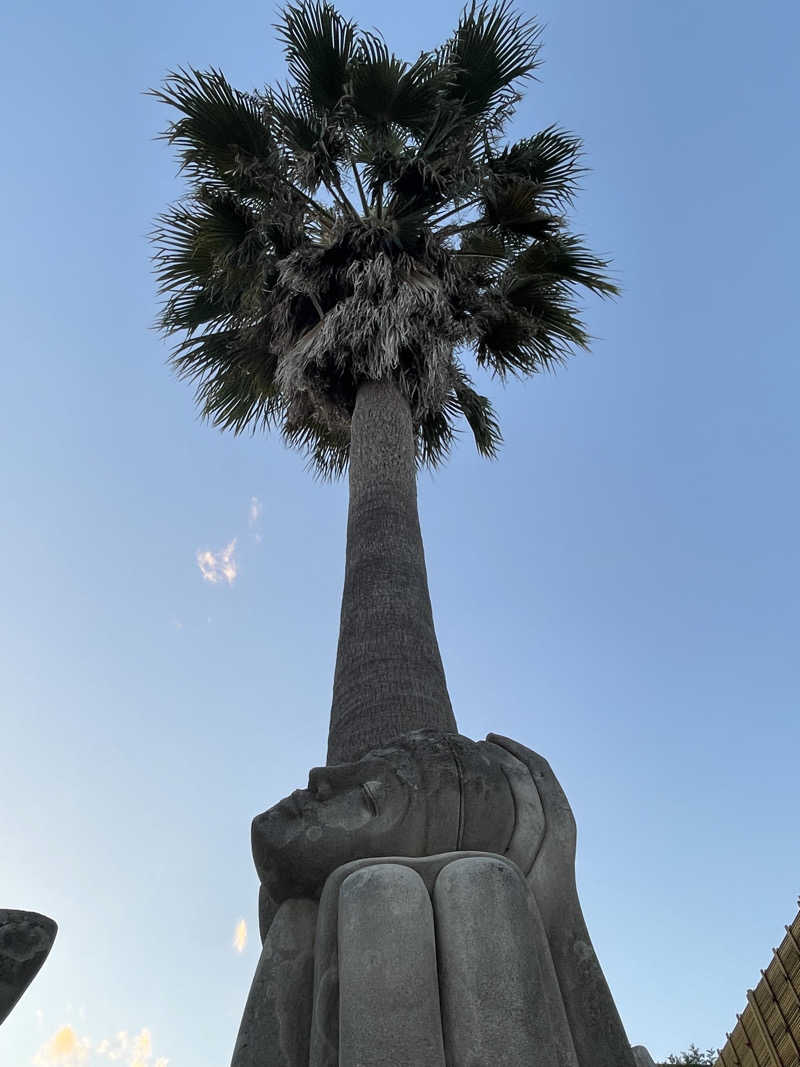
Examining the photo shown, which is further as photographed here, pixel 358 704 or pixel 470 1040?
pixel 358 704

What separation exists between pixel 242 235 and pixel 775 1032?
8070 millimetres

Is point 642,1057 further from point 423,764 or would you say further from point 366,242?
point 366,242

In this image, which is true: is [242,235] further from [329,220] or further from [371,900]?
[371,900]

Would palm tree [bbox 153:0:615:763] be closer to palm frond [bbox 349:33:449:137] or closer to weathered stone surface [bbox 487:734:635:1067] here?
palm frond [bbox 349:33:449:137]

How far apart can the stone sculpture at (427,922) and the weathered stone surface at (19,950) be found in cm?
65

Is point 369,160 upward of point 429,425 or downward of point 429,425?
upward

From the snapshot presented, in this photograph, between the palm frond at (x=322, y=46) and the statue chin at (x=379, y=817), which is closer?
the statue chin at (x=379, y=817)

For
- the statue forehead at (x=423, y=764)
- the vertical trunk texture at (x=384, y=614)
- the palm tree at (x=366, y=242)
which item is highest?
the palm tree at (x=366, y=242)

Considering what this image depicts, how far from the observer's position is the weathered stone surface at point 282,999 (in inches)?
102

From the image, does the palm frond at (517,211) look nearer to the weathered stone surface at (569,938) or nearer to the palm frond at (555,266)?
the palm frond at (555,266)

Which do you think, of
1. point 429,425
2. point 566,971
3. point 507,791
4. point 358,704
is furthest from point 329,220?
point 566,971

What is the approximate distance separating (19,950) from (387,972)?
1058mm

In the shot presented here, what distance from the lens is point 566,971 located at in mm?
2750

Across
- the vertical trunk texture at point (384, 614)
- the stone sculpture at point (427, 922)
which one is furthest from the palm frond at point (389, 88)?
the stone sculpture at point (427, 922)
